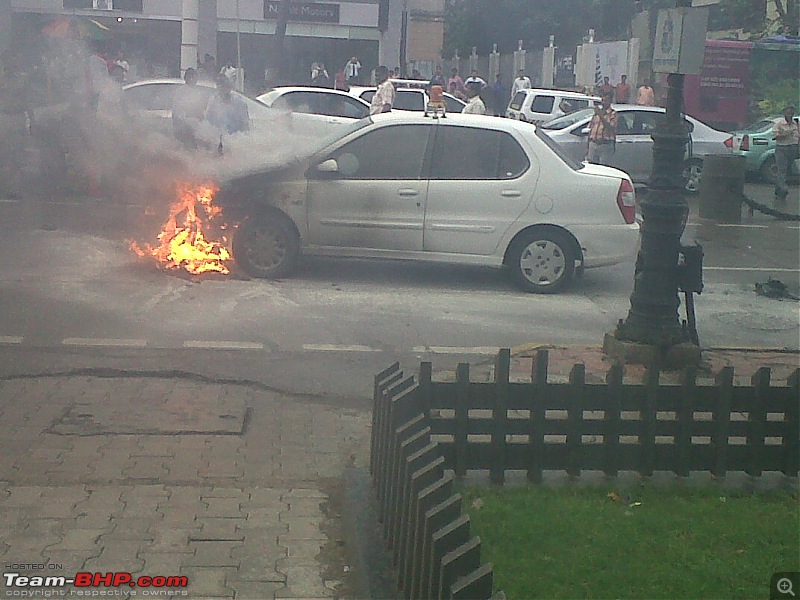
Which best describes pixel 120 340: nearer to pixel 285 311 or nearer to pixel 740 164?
pixel 285 311

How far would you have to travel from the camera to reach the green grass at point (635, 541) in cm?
423

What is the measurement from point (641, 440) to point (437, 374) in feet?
8.07

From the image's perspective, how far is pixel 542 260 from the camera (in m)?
10.6

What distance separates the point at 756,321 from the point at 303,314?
13.5ft

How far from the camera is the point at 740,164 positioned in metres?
17.0

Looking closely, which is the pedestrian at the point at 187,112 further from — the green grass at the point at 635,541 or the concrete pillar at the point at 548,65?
the concrete pillar at the point at 548,65

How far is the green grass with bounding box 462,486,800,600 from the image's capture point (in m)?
4.23

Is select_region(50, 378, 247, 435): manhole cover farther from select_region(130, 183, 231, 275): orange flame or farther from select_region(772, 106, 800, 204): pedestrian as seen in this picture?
select_region(772, 106, 800, 204): pedestrian

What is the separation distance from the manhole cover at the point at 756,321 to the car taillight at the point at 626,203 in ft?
4.41

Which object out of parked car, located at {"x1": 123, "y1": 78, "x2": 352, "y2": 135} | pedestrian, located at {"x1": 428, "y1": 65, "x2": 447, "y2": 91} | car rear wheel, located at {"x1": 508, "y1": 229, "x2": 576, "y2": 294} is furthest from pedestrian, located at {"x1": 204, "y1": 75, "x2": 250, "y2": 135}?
pedestrian, located at {"x1": 428, "y1": 65, "x2": 447, "y2": 91}

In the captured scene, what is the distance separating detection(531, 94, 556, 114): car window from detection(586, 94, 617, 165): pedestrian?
437cm

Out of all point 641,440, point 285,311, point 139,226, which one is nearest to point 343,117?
point 139,226

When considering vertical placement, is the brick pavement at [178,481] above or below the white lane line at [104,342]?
below

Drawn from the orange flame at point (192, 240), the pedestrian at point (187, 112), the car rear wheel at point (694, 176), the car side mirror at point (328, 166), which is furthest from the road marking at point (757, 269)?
the car rear wheel at point (694, 176)
